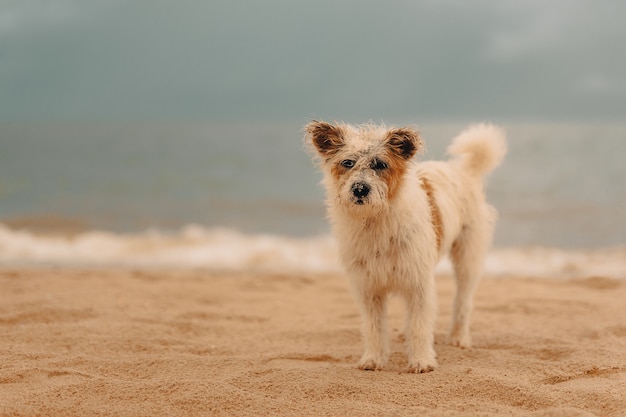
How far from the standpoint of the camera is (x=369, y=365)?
192 inches

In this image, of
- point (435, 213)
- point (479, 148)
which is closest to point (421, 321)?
point (435, 213)

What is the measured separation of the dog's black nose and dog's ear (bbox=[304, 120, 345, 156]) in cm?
46

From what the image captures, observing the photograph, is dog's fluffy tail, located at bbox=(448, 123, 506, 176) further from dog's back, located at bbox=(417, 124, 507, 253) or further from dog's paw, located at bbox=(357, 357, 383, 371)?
dog's paw, located at bbox=(357, 357, 383, 371)

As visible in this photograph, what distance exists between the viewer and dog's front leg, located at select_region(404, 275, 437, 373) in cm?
483

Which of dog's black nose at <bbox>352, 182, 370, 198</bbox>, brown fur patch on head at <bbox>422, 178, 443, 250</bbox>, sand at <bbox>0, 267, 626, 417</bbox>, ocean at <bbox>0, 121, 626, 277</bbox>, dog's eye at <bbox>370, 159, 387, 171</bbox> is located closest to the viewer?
sand at <bbox>0, 267, 626, 417</bbox>

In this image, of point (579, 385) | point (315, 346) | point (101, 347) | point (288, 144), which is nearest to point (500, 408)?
point (579, 385)

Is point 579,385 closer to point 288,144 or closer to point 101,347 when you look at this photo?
point 101,347

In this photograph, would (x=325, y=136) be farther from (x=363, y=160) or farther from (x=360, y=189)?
(x=360, y=189)

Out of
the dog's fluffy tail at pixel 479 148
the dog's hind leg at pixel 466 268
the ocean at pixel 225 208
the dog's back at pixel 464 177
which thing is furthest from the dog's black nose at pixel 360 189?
the dog's fluffy tail at pixel 479 148

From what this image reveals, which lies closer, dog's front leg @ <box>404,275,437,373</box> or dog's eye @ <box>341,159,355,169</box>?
dog's eye @ <box>341,159,355,169</box>

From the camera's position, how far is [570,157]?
30.2 metres

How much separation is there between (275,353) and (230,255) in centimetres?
665

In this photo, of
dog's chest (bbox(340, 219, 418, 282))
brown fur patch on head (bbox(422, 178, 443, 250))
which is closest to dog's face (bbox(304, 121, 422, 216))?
dog's chest (bbox(340, 219, 418, 282))

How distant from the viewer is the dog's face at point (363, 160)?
14.7 ft
